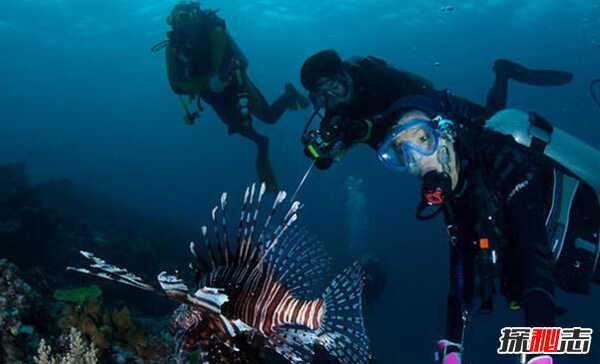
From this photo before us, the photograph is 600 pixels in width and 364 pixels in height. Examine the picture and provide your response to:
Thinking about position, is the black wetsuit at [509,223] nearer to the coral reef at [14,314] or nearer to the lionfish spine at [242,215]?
the lionfish spine at [242,215]

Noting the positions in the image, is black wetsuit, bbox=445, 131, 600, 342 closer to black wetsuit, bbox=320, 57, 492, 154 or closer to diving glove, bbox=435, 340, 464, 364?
diving glove, bbox=435, 340, 464, 364

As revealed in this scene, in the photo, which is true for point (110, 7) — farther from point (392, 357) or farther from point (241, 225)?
point (241, 225)

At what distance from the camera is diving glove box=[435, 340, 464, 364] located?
2.73 meters

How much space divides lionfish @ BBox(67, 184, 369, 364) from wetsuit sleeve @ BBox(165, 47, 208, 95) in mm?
4673

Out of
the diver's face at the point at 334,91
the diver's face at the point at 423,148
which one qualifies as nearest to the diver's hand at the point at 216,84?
the diver's face at the point at 334,91

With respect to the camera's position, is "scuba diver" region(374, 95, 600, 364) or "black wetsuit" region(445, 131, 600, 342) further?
"scuba diver" region(374, 95, 600, 364)

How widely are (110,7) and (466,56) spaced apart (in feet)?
106

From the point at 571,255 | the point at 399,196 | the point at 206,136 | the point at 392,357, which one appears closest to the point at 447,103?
the point at 571,255

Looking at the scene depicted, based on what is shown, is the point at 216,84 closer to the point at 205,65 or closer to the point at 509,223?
the point at 205,65

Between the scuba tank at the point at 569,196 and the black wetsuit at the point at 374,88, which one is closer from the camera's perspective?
the scuba tank at the point at 569,196

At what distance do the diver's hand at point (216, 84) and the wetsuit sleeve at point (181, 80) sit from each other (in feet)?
0.46

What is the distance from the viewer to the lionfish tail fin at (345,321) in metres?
2.86

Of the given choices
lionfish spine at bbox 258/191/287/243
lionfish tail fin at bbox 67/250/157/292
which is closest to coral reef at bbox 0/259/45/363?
lionfish tail fin at bbox 67/250/157/292

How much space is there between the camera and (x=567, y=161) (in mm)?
3037
